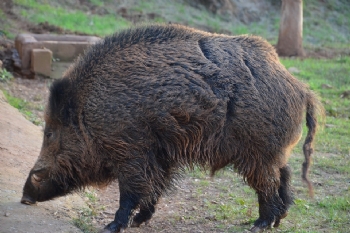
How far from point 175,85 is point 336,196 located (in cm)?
259

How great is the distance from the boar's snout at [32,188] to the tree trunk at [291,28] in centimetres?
1128

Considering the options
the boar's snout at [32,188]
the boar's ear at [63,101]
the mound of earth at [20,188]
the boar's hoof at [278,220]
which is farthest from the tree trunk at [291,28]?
the boar's snout at [32,188]

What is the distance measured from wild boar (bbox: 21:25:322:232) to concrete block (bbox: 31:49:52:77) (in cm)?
540

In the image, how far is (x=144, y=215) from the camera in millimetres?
5309

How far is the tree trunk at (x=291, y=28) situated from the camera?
15000 millimetres

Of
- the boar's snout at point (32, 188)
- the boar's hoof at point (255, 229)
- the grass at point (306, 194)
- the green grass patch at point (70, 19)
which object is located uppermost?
the boar's snout at point (32, 188)

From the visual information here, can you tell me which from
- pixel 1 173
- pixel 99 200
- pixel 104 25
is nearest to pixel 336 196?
pixel 99 200

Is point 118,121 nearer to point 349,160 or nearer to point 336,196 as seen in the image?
point 336,196

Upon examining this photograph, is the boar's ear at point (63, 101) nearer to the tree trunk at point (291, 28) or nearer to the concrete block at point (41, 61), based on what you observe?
the concrete block at point (41, 61)

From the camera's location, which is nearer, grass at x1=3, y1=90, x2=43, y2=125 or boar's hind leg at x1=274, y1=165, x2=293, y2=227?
boar's hind leg at x1=274, y1=165, x2=293, y2=227

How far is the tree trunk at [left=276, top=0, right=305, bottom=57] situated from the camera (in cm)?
1500

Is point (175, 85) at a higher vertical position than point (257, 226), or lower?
higher

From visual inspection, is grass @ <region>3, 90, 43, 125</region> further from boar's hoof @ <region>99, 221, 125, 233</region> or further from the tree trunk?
the tree trunk

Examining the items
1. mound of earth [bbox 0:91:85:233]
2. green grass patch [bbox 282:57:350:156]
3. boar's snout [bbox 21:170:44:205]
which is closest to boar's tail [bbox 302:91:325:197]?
green grass patch [bbox 282:57:350:156]
